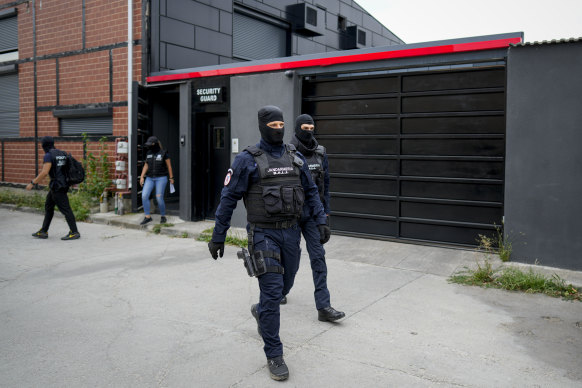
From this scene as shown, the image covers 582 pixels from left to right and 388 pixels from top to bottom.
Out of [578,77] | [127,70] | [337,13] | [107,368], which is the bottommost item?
[107,368]

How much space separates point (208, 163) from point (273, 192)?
751cm

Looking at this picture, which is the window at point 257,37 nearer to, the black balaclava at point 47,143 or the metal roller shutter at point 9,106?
the black balaclava at point 47,143

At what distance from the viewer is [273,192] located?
163 inches

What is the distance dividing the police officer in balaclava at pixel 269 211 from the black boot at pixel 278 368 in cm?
10

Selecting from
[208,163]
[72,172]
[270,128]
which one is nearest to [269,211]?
[270,128]

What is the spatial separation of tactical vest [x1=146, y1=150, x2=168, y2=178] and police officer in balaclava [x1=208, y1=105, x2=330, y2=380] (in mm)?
6948

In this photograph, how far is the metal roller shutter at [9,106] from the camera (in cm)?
1583

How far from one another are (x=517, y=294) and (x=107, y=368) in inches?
180

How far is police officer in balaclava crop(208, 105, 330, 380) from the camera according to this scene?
4023mm

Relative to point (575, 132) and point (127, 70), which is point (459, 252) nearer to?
point (575, 132)

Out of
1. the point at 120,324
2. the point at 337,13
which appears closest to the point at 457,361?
the point at 120,324

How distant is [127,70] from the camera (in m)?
12.5

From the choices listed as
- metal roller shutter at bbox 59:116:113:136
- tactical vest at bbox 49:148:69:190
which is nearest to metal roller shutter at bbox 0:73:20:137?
metal roller shutter at bbox 59:116:113:136

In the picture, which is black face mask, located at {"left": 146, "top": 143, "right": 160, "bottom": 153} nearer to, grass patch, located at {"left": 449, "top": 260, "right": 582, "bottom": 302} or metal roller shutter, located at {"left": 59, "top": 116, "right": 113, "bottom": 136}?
metal roller shutter, located at {"left": 59, "top": 116, "right": 113, "bottom": 136}
